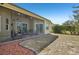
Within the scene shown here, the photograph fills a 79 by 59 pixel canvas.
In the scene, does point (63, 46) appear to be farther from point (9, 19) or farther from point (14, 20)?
point (9, 19)

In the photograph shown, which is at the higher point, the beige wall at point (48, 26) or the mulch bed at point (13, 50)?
the beige wall at point (48, 26)

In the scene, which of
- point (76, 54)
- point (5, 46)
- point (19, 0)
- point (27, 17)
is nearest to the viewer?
point (19, 0)

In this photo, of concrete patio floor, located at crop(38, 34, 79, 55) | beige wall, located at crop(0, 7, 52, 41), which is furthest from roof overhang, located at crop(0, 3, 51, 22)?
concrete patio floor, located at crop(38, 34, 79, 55)

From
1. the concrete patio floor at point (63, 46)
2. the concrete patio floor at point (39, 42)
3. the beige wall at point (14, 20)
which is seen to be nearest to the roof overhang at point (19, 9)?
the beige wall at point (14, 20)

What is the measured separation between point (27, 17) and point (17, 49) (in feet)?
11.5

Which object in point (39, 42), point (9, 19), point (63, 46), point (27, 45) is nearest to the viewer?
point (63, 46)

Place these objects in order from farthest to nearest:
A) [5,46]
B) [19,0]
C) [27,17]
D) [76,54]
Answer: [27,17], [5,46], [76,54], [19,0]

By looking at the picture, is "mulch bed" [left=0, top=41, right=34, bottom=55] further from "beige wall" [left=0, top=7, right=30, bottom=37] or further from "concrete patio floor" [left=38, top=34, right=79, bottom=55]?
"beige wall" [left=0, top=7, right=30, bottom=37]

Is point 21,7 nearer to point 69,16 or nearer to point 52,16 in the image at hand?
point 52,16

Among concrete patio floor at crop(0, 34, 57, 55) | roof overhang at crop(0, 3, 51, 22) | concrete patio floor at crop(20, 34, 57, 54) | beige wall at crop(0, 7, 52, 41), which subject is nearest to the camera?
concrete patio floor at crop(0, 34, 57, 55)

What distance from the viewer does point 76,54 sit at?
38.1 ft

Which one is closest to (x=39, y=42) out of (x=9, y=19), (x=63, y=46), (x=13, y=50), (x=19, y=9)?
(x=63, y=46)

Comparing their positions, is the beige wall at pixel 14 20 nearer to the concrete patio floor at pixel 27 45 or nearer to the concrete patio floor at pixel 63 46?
the concrete patio floor at pixel 27 45
